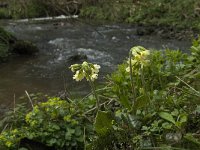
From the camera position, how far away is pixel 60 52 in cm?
1077

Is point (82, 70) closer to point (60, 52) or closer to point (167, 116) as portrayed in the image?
point (167, 116)

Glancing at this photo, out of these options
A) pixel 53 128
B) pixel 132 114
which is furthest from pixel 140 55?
pixel 53 128

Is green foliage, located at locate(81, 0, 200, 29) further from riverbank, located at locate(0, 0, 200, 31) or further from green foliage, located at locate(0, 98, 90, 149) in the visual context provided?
green foliage, located at locate(0, 98, 90, 149)

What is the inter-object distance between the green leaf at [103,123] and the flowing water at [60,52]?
3.67m

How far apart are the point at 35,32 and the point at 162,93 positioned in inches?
454

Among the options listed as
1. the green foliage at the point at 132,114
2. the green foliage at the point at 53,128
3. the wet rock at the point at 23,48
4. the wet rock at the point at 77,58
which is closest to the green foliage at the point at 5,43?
the wet rock at the point at 23,48

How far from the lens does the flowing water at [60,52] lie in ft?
24.7

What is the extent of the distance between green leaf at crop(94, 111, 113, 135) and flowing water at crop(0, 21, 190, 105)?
3.67 metres

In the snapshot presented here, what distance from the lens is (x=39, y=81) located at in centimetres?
793

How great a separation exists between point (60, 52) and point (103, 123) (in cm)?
820

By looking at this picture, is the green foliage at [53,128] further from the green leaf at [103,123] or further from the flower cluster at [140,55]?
the flower cluster at [140,55]

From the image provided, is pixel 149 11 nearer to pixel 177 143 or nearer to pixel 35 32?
pixel 35 32

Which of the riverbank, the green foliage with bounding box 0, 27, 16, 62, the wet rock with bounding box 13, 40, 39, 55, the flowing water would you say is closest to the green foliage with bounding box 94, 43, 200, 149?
the flowing water

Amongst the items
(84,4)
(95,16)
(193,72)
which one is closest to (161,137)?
Answer: (193,72)
